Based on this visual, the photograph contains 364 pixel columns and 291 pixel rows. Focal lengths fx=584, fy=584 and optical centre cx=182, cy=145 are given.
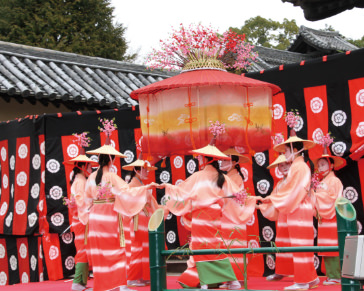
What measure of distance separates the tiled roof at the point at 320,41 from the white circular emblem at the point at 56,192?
1309cm

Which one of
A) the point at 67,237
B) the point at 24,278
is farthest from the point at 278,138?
the point at 24,278

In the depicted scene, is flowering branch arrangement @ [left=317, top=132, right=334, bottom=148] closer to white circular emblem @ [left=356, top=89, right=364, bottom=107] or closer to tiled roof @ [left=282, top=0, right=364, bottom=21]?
white circular emblem @ [left=356, top=89, right=364, bottom=107]

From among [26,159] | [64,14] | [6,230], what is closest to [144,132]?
[26,159]

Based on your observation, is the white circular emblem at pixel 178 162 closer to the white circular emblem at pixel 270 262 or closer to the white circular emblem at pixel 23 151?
the white circular emblem at pixel 270 262

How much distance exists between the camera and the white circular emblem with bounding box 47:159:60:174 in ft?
31.9

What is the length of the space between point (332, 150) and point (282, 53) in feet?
45.7

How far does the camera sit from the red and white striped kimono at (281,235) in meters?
7.28

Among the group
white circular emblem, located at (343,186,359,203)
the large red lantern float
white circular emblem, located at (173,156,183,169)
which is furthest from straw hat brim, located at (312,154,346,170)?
white circular emblem, located at (173,156,183,169)

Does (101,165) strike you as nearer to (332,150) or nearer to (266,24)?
(332,150)

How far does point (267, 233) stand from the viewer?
818 cm

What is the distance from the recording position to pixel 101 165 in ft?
23.5

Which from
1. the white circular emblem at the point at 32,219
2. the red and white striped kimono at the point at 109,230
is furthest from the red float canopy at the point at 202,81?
the white circular emblem at the point at 32,219

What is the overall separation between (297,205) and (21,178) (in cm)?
529

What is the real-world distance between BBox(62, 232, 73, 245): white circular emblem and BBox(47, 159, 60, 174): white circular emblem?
105 centimetres
